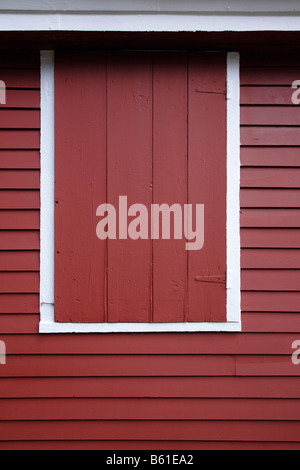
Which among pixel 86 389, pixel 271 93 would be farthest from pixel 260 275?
pixel 86 389

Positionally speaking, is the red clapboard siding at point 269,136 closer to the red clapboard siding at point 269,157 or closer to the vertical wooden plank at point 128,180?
the red clapboard siding at point 269,157

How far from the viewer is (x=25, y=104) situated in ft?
7.21

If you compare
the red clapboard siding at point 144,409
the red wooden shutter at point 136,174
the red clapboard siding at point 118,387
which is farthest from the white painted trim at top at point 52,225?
the red clapboard siding at point 144,409

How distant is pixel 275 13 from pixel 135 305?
1.79m

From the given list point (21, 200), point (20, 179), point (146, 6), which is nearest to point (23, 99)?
point (20, 179)

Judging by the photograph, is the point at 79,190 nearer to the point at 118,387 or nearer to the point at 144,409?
the point at 118,387

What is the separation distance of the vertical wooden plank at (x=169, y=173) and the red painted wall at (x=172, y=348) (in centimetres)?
29

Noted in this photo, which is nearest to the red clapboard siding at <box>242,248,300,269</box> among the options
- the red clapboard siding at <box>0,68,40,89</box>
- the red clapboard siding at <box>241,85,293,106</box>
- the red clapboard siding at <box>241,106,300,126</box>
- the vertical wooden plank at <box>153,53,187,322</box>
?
the vertical wooden plank at <box>153,53,187,322</box>

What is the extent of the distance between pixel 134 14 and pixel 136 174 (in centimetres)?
85

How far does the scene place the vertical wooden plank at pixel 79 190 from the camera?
7.13 feet

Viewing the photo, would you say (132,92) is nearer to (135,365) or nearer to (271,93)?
(271,93)

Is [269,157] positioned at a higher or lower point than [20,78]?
lower

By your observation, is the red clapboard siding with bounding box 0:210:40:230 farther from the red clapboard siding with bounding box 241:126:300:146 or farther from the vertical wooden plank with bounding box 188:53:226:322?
the red clapboard siding with bounding box 241:126:300:146

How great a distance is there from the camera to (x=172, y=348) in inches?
86.4
